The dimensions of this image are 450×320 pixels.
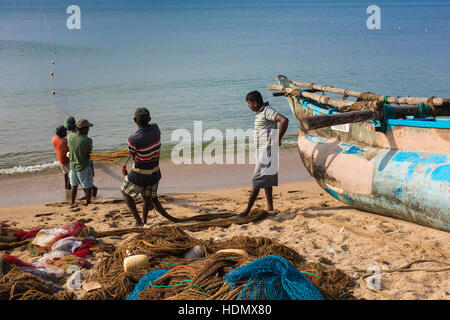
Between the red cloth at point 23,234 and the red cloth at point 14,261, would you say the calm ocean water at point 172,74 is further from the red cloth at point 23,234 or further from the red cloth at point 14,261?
the red cloth at point 14,261

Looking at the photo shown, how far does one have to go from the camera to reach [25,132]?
14242 millimetres

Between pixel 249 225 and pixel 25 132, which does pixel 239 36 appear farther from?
pixel 249 225

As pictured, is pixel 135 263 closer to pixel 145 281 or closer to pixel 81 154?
pixel 145 281

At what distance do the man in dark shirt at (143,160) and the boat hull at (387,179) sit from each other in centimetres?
260

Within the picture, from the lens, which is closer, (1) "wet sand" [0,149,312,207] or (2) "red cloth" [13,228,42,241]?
(2) "red cloth" [13,228,42,241]

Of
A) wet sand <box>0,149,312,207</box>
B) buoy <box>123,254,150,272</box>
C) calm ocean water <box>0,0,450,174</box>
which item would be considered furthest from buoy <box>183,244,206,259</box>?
calm ocean water <box>0,0,450,174</box>

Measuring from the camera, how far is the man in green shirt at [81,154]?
23.3 feet

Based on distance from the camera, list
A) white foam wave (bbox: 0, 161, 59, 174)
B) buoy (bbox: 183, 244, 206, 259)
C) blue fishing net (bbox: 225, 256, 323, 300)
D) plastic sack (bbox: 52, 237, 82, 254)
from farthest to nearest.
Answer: white foam wave (bbox: 0, 161, 59, 174)
plastic sack (bbox: 52, 237, 82, 254)
buoy (bbox: 183, 244, 206, 259)
blue fishing net (bbox: 225, 256, 323, 300)

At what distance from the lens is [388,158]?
5863mm

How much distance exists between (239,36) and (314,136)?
39.2 meters

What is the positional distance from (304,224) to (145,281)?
2.66 m

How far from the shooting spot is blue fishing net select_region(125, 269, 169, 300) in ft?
12.4

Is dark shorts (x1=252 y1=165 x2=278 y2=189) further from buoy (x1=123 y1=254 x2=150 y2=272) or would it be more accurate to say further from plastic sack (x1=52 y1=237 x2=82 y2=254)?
plastic sack (x1=52 y1=237 x2=82 y2=254)
